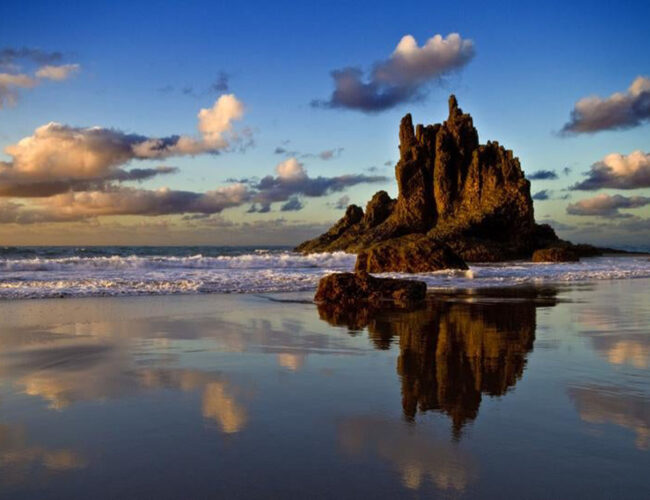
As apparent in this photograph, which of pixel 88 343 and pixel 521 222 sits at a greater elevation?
pixel 521 222

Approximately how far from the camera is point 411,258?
25328mm

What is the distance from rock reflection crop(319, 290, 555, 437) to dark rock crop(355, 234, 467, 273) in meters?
11.0

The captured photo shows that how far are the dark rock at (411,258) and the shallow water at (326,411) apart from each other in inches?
609

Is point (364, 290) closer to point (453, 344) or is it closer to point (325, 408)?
point (453, 344)

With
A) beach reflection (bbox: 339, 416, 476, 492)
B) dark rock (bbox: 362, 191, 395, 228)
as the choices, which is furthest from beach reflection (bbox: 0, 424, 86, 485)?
dark rock (bbox: 362, 191, 395, 228)

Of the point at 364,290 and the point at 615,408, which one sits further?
the point at 364,290

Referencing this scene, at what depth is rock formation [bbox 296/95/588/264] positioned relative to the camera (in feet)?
185

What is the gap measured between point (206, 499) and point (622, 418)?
3089 millimetres

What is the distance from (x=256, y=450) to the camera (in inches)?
142

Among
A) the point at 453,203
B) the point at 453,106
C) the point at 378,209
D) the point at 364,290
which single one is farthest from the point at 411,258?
the point at 453,106

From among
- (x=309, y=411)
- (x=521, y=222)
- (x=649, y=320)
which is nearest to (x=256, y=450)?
(x=309, y=411)

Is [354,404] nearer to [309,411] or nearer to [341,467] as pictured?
[309,411]

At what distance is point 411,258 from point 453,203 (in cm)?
4177

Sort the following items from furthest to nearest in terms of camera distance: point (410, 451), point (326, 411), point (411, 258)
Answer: point (411, 258) < point (326, 411) < point (410, 451)
